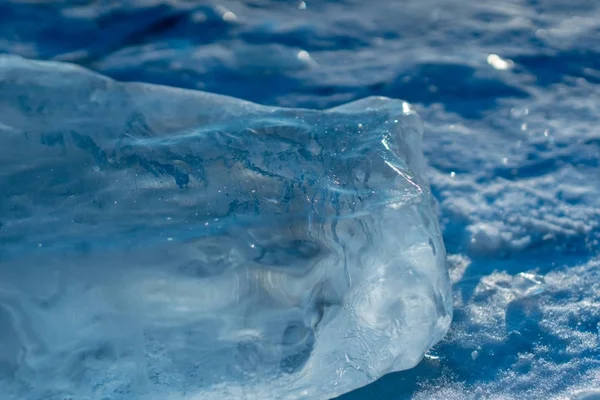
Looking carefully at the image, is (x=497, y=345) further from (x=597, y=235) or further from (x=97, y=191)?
(x=97, y=191)

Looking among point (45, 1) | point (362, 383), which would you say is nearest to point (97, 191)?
point (362, 383)

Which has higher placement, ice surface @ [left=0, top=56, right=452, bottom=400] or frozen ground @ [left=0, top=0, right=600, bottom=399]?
ice surface @ [left=0, top=56, right=452, bottom=400]

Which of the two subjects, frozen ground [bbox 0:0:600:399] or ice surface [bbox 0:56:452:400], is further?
frozen ground [bbox 0:0:600:399]

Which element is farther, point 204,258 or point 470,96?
point 470,96

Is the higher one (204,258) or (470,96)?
(204,258)
